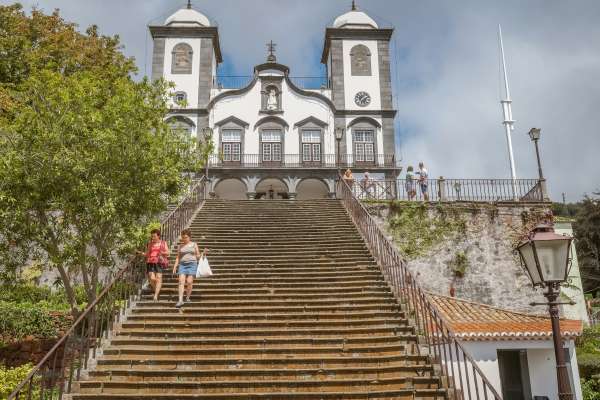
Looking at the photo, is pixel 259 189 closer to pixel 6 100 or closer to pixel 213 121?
pixel 213 121

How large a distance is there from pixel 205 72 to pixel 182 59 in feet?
5.18

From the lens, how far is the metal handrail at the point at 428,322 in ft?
22.5

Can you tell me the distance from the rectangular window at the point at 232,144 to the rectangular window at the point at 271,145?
1.28 m

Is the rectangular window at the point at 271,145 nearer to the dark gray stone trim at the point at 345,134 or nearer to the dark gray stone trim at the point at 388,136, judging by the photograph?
the dark gray stone trim at the point at 345,134

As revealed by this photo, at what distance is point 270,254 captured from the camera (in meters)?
12.7

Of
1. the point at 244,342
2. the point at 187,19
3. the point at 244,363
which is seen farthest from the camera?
the point at 187,19

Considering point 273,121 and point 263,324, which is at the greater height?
point 273,121

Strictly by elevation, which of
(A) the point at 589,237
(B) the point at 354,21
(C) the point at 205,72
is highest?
(B) the point at 354,21

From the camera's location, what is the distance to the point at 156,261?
1005cm

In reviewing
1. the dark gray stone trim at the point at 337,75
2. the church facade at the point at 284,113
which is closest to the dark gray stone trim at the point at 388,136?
the church facade at the point at 284,113

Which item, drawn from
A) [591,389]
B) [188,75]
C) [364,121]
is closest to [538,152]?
[591,389]

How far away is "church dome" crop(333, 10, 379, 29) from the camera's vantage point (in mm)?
30438

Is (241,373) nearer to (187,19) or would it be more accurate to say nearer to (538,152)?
(538,152)

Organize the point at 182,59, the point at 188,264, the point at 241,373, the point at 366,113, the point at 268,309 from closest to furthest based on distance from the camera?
the point at 241,373
the point at 268,309
the point at 188,264
the point at 366,113
the point at 182,59
